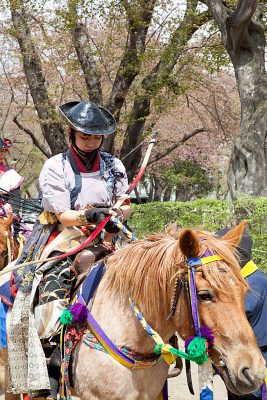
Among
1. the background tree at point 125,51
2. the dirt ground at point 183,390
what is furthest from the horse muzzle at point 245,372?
the background tree at point 125,51

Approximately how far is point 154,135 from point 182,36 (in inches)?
387

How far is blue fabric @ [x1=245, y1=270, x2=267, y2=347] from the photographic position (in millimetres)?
4023

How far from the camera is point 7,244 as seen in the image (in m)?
6.23

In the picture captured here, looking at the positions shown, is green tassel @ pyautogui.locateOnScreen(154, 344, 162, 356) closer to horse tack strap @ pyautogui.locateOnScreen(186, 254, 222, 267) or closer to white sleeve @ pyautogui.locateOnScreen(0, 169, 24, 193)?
horse tack strap @ pyautogui.locateOnScreen(186, 254, 222, 267)

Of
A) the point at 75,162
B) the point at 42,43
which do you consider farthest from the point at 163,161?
the point at 75,162

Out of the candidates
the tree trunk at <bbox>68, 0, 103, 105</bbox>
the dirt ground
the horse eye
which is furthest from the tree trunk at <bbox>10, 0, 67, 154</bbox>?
the horse eye

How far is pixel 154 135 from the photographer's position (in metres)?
3.94

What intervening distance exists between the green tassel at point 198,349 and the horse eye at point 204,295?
0.20 m

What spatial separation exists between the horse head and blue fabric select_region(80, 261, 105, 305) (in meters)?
0.72

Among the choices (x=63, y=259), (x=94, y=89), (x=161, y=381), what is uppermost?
(x=94, y=89)

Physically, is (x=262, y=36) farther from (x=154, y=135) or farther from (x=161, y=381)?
(x=161, y=381)

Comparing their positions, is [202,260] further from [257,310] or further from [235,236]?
[257,310]

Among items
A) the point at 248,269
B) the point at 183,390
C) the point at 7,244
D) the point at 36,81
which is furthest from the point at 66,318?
the point at 36,81

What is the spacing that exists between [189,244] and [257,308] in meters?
1.28
